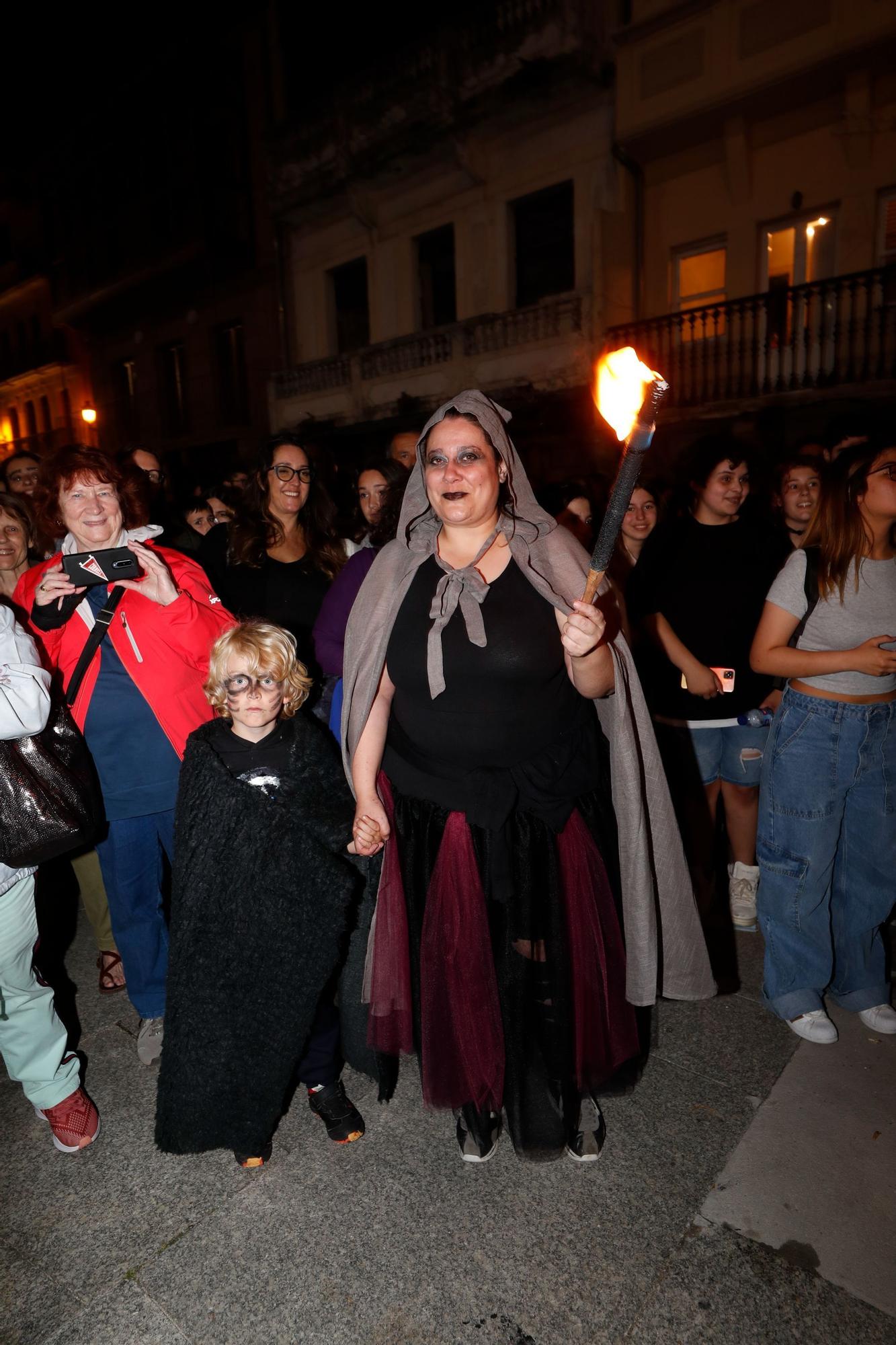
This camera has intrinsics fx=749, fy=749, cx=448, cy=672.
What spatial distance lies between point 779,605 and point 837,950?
1412mm

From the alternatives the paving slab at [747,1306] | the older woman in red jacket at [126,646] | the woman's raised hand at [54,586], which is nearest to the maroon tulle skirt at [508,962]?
the paving slab at [747,1306]

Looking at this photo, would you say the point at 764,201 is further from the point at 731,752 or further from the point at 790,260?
the point at 731,752

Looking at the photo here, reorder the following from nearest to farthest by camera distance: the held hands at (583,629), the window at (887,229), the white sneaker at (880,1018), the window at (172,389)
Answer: the held hands at (583,629), the white sneaker at (880,1018), the window at (887,229), the window at (172,389)

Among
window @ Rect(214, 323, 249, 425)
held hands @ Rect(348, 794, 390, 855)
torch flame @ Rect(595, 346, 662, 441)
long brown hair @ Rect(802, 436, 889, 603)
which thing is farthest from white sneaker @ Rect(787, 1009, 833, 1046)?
window @ Rect(214, 323, 249, 425)

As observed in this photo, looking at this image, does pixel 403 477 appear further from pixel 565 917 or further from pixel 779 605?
pixel 565 917

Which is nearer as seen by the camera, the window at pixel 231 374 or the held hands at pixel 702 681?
the held hands at pixel 702 681

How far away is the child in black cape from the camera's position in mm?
2230

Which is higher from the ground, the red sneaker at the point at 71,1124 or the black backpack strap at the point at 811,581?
the black backpack strap at the point at 811,581

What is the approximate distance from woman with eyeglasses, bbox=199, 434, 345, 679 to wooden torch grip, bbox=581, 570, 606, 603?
Answer: 7.08 ft

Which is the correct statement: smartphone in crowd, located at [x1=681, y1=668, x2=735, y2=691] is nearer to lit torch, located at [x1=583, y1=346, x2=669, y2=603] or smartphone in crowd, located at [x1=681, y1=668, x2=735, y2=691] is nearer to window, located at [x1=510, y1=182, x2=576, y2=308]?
lit torch, located at [x1=583, y1=346, x2=669, y2=603]

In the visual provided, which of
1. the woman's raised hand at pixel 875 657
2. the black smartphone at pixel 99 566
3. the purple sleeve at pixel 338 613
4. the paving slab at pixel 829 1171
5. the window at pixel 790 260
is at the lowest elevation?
the paving slab at pixel 829 1171

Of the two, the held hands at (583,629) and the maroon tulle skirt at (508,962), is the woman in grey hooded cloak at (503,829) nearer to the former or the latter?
the maroon tulle skirt at (508,962)

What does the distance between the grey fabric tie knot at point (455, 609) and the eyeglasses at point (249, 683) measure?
1.65ft

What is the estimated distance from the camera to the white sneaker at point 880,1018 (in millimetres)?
2869
